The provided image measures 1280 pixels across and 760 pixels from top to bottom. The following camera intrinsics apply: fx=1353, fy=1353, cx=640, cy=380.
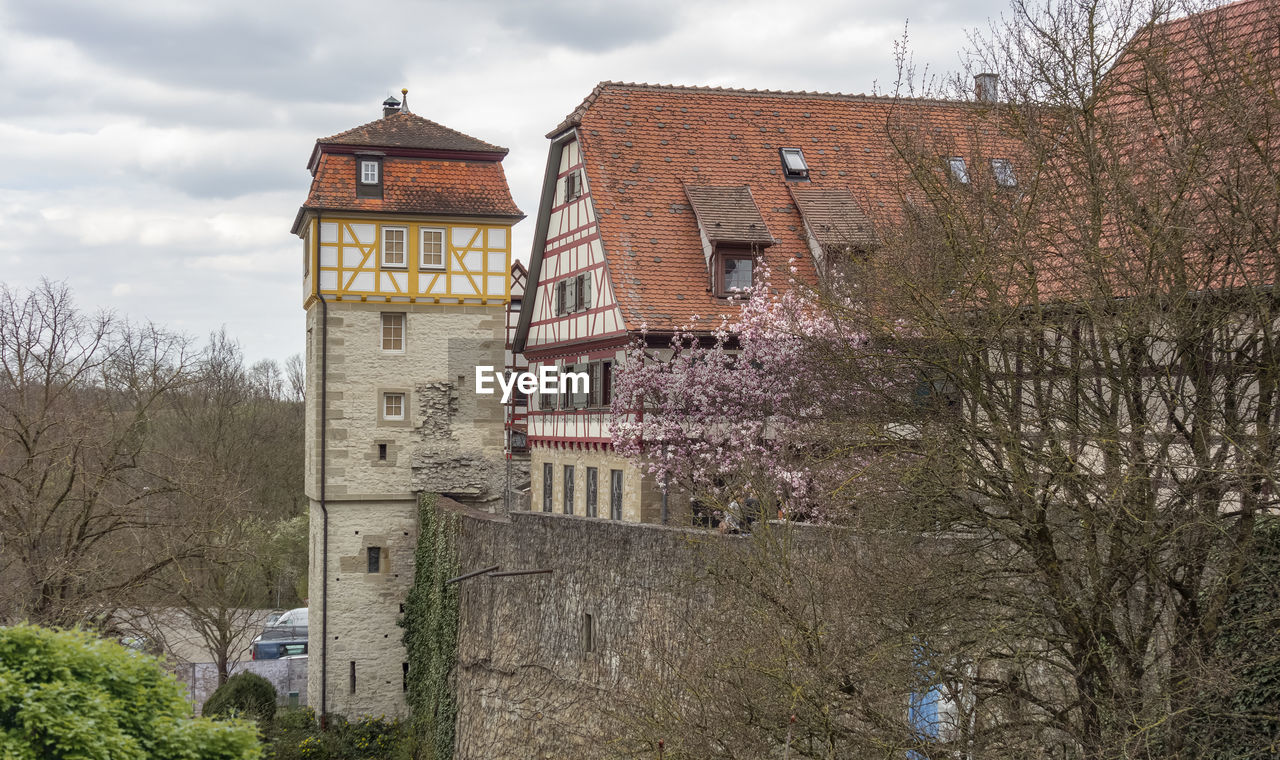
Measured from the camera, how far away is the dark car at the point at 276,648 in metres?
38.4

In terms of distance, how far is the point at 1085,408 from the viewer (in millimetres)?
9500

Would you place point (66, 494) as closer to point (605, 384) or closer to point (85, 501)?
point (85, 501)

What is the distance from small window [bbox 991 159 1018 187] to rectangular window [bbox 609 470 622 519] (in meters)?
12.3

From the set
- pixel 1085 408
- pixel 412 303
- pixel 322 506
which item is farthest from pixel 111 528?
pixel 1085 408

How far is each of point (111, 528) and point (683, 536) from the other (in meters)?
14.1

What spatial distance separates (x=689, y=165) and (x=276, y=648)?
22023mm

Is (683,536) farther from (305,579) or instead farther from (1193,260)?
(305,579)

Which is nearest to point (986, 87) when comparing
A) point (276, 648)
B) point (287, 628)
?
point (276, 648)

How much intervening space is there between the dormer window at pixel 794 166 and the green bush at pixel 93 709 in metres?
13.8

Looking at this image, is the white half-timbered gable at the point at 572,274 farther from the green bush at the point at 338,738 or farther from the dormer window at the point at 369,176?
the green bush at the point at 338,738

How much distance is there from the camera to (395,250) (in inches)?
1086

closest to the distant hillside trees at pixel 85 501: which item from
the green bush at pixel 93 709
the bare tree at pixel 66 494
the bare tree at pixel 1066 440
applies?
the bare tree at pixel 66 494

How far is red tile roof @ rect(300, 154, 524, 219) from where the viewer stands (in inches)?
→ 1070

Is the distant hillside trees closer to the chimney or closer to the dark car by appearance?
the dark car
